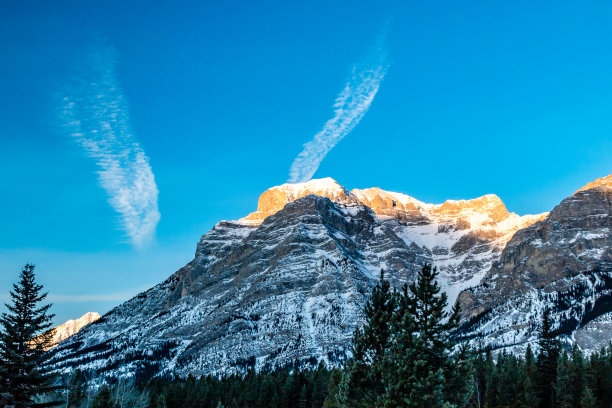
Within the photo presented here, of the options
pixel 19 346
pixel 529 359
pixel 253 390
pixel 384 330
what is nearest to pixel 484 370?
pixel 529 359

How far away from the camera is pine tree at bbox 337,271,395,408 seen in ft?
108

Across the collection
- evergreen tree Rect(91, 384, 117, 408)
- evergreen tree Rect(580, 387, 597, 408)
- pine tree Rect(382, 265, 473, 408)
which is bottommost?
evergreen tree Rect(580, 387, 597, 408)

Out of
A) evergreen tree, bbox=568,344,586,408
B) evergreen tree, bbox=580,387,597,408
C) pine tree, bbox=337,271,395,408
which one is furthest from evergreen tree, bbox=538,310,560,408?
pine tree, bbox=337,271,395,408

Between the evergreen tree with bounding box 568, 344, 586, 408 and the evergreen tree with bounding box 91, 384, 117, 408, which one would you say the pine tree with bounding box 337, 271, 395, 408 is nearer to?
the evergreen tree with bounding box 91, 384, 117, 408

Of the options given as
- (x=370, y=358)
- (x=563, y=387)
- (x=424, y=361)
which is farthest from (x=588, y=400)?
(x=424, y=361)

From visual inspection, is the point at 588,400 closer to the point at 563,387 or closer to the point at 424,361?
the point at 563,387

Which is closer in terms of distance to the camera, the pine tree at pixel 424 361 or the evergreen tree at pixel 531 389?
the pine tree at pixel 424 361

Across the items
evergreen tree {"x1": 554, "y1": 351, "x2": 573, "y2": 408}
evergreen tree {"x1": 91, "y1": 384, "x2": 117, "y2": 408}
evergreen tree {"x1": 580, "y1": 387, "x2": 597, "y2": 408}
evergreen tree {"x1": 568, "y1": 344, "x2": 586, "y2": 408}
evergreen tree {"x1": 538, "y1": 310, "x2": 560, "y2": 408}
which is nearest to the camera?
evergreen tree {"x1": 580, "y1": 387, "x2": 597, "y2": 408}

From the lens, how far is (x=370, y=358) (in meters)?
34.3

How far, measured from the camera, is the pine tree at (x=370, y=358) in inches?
1302

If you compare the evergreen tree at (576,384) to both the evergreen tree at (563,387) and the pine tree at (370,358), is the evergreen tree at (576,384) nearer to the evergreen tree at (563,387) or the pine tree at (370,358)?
the evergreen tree at (563,387)

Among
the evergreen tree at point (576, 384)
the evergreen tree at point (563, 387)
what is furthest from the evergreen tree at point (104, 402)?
the evergreen tree at point (576, 384)

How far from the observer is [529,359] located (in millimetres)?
96625

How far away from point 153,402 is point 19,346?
83055 mm
